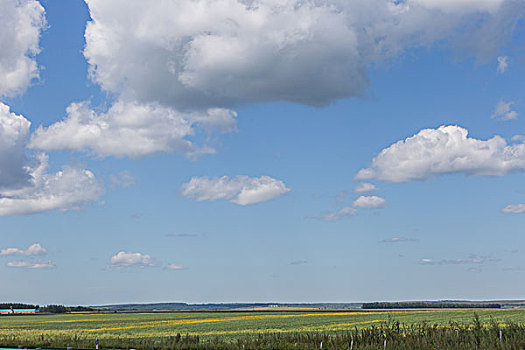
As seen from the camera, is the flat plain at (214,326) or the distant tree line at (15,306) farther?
the distant tree line at (15,306)

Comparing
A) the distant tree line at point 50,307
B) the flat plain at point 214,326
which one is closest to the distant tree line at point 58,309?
the distant tree line at point 50,307

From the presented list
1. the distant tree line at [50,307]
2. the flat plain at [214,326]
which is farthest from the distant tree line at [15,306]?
the flat plain at [214,326]

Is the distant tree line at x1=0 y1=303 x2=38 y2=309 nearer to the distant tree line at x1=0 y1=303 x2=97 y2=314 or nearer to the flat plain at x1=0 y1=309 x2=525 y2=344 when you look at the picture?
the distant tree line at x1=0 y1=303 x2=97 y2=314

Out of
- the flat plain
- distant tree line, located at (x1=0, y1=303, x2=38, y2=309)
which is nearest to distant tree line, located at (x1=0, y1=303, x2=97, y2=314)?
distant tree line, located at (x1=0, y1=303, x2=38, y2=309)

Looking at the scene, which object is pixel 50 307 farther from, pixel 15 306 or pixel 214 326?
pixel 214 326

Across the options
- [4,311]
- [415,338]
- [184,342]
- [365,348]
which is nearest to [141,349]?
[184,342]

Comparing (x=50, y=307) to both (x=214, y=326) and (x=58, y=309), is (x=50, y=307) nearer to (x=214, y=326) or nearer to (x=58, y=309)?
(x=58, y=309)

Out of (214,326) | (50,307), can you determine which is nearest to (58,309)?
(50,307)

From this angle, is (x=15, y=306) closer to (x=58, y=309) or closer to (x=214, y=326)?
(x=58, y=309)

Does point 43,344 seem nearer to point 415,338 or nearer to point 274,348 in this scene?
point 274,348

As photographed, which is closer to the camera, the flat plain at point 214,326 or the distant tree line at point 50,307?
the flat plain at point 214,326

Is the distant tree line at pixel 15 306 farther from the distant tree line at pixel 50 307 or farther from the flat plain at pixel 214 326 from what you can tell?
the flat plain at pixel 214 326

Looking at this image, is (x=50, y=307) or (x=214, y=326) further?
(x=50, y=307)

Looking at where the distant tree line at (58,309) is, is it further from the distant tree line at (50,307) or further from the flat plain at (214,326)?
the flat plain at (214,326)
